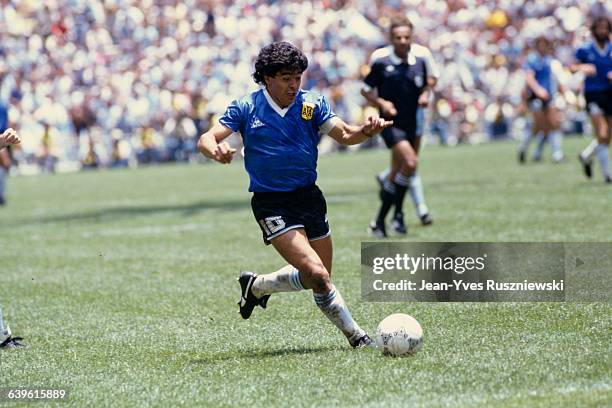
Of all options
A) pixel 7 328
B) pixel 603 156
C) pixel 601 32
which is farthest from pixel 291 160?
pixel 603 156

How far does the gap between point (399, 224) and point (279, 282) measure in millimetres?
5966

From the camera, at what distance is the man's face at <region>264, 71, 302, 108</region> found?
6.94 meters

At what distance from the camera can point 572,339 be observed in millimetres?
7055

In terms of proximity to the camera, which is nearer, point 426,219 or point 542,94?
point 426,219

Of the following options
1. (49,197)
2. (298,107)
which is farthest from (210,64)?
(298,107)

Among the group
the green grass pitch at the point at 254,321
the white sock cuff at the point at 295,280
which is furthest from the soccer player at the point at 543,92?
the white sock cuff at the point at 295,280

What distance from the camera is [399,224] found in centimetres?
1340

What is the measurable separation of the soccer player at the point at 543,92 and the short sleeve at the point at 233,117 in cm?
1582

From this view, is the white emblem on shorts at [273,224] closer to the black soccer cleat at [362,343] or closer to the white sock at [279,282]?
the white sock at [279,282]

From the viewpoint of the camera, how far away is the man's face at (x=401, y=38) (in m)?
12.9

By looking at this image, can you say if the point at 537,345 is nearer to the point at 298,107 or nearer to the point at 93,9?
the point at 298,107

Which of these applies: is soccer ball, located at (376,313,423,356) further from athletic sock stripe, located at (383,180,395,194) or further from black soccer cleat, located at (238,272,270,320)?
athletic sock stripe, located at (383,180,395,194)

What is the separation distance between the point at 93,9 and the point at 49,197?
58.5 feet

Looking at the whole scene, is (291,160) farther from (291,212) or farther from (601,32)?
(601,32)
